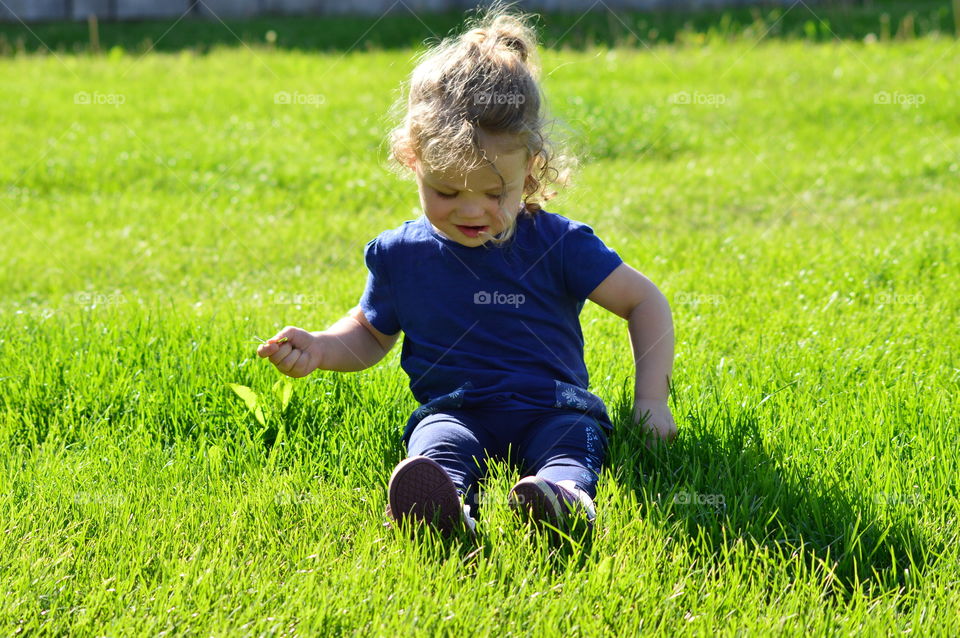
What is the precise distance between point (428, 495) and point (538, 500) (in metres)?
0.27

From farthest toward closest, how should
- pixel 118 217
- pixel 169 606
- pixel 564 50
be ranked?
pixel 564 50
pixel 118 217
pixel 169 606

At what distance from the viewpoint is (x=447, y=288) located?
2973 mm

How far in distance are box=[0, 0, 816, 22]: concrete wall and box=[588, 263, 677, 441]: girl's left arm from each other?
13991 mm

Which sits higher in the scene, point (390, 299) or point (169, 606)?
point (390, 299)

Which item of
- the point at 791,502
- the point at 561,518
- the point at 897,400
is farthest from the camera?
the point at 897,400

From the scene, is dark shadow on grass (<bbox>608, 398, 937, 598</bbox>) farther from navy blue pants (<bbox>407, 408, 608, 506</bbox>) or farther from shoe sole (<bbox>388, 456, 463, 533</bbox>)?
shoe sole (<bbox>388, 456, 463, 533</bbox>)

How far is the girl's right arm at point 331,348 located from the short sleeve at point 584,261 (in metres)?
0.62

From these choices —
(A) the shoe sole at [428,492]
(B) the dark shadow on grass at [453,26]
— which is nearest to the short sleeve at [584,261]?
(A) the shoe sole at [428,492]

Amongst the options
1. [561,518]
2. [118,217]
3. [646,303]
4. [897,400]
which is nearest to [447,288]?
[646,303]

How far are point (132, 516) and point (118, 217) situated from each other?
4623mm

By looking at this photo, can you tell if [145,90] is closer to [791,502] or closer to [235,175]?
[235,175]

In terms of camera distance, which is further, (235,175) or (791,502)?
(235,175)

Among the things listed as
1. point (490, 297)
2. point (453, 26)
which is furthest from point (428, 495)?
point (453, 26)

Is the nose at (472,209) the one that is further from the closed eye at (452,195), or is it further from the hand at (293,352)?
the hand at (293,352)
